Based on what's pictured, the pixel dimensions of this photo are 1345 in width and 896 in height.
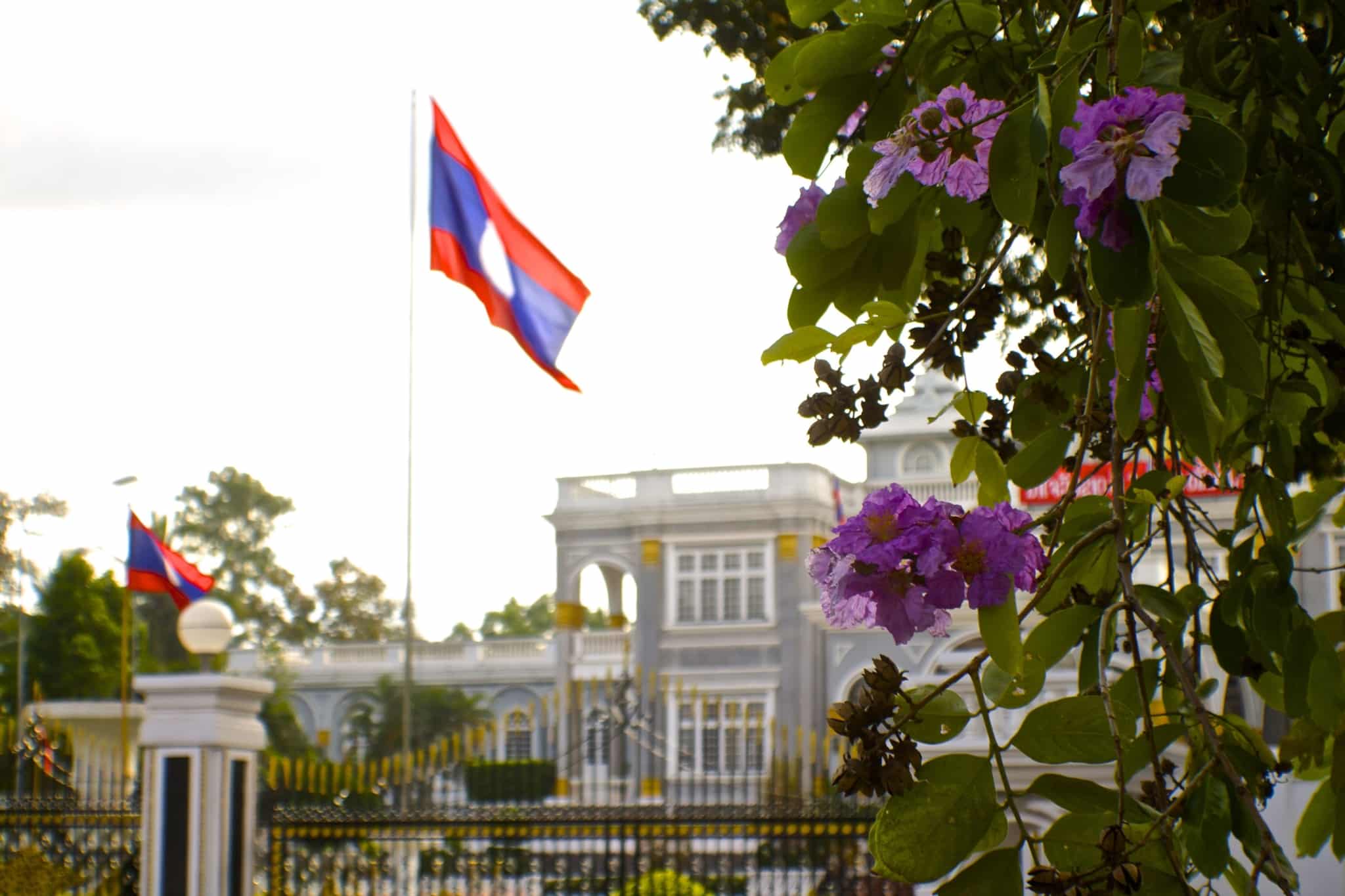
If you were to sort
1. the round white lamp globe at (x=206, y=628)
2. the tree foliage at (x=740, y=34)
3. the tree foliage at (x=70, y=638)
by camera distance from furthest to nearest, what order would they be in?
the tree foliage at (x=70, y=638)
the round white lamp globe at (x=206, y=628)
the tree foliage at (x=740, y=34)

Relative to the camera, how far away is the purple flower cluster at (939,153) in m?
1.39

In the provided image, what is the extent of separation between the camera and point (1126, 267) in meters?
1.17

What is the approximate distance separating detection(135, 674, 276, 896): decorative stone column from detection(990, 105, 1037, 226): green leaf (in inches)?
252

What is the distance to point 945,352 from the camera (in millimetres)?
1720

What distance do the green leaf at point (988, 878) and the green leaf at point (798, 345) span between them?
0.51 metres

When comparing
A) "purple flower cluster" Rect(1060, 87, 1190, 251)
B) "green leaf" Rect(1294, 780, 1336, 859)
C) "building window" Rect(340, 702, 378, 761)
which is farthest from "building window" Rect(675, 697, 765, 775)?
"purple flower cluster" Rect(1060, 87, 1190, 251)

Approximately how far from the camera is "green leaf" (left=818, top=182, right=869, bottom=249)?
1.49 m

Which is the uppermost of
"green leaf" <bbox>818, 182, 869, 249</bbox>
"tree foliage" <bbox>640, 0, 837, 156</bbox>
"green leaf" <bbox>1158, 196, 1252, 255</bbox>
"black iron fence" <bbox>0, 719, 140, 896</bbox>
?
"tree foliage" <bbox>640, 0, 837, 156</bbox>

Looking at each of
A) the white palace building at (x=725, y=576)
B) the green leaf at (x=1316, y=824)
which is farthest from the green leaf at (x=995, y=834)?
the white palace building at (x=725, y=576)

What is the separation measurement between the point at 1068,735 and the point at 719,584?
25.9m

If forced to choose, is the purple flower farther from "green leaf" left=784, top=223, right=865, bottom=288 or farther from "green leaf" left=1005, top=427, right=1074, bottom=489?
"green leaf" left=1005, top=427, right=1074, bottom=489

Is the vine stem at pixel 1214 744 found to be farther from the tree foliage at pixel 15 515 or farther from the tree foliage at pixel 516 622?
the tree foliage at pixel 516 622

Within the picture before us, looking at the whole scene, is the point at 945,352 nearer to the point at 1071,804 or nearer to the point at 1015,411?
the point at 1015,411

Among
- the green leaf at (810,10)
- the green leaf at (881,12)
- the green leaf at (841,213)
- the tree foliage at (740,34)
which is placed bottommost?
the green leaf at (841,213)
